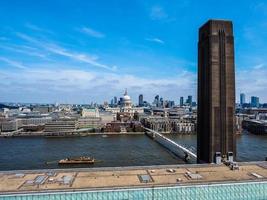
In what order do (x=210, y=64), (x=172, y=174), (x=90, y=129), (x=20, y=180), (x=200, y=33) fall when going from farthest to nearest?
(x=90, y=129), (x=200, y=33), (x=210, y=64), (x=172, y=174), (x=20, y=180)

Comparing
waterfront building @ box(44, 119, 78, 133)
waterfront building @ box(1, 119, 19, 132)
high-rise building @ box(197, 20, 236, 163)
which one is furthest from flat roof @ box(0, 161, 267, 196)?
waterfront building @ box(1, 119, 19, 132)

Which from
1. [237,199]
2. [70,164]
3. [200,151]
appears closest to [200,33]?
[200,151]

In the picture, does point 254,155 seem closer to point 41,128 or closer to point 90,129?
point 90,129

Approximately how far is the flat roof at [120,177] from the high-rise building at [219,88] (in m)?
8.97

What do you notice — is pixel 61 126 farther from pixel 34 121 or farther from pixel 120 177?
pixel 120 177

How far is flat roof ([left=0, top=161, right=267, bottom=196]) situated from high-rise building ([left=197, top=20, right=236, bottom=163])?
8.97 m

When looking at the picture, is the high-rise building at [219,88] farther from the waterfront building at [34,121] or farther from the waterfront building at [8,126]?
the waterfront building at [34,121]

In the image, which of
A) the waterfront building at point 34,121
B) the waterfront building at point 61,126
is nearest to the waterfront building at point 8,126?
the waterfront building at point 34,121

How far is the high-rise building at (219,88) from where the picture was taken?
37.5 m

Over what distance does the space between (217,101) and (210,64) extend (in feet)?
15.3

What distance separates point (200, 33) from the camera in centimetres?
4059

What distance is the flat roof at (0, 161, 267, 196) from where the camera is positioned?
2185 cm

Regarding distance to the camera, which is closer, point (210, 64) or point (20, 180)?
point (20, 180)

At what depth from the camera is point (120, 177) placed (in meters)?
24.7
